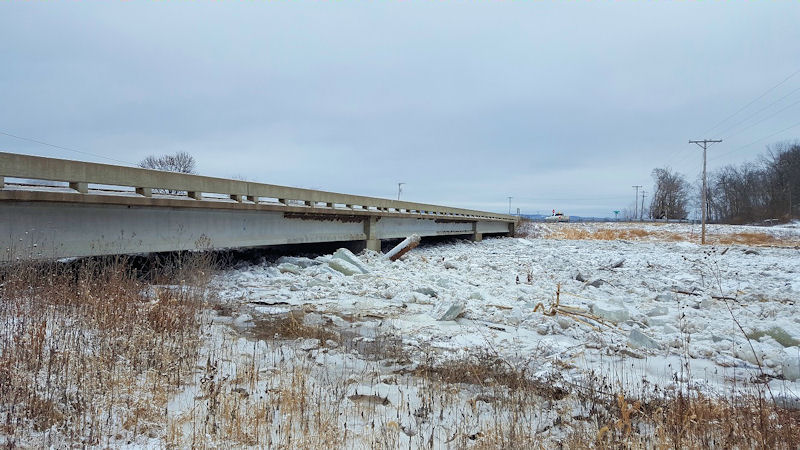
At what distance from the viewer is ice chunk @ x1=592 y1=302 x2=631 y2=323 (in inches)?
295

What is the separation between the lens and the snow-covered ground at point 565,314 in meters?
5.34

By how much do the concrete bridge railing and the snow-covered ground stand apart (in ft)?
7.05

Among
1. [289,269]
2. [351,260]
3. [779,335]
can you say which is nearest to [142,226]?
[289,269]

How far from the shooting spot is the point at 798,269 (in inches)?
623

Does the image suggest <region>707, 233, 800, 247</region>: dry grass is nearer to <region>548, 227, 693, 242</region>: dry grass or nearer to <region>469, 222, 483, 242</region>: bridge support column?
<region>548, 227, 693, 242</region>: dry grass

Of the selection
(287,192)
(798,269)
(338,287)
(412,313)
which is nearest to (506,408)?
(412,313)

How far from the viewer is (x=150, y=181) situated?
927cm

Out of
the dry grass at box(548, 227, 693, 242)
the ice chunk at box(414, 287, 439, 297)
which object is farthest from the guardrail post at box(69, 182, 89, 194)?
the dry grass at box(548, 227, 693, 242)

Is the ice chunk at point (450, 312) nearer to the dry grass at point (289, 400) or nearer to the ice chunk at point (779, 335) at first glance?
the dry grass at point (289, 400)

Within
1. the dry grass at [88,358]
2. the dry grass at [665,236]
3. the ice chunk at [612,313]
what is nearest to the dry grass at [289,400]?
the dry grass at [88,358]

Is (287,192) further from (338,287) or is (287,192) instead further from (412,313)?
Answer: (412,313)

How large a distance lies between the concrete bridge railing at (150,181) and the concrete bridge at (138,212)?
16 millimetres

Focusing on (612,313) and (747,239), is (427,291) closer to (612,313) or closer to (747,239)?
(612,313)

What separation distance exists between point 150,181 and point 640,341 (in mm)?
9697
